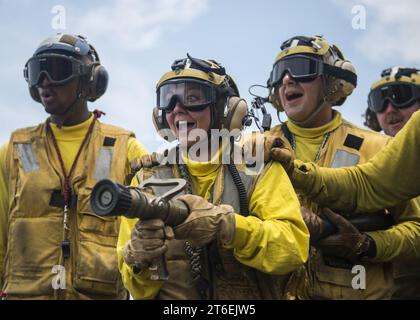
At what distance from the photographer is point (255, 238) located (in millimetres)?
5070

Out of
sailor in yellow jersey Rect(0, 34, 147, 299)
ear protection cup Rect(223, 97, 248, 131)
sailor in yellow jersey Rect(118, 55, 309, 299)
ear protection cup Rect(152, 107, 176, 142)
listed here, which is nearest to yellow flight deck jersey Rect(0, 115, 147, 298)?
sailor in yellow jersey Rect(0, 34, 147, 299)

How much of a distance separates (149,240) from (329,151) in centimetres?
270

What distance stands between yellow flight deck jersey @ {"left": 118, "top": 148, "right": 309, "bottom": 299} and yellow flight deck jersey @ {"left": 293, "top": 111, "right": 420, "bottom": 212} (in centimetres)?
76

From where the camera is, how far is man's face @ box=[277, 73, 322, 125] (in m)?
7.38

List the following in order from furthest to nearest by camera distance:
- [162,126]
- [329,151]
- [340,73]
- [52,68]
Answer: [340,73], [52,68], [329,151], [162,126]

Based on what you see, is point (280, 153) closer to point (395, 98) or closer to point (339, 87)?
point (339, 87)

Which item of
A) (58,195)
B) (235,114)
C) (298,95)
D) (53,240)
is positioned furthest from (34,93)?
(235,114)

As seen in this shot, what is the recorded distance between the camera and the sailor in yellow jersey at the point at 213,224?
4973 mm

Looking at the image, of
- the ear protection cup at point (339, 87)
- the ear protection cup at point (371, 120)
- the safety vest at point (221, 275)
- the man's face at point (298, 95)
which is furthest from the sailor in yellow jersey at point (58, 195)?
the ear protection cup at point (371, 120)

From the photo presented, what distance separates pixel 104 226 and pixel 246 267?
Answer: 6.47 feet
